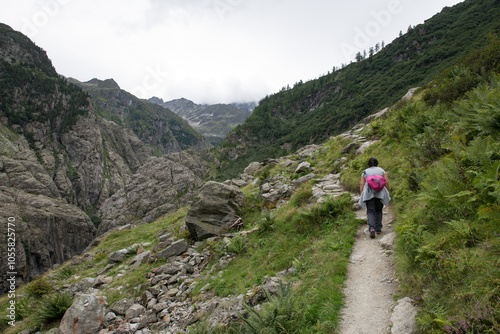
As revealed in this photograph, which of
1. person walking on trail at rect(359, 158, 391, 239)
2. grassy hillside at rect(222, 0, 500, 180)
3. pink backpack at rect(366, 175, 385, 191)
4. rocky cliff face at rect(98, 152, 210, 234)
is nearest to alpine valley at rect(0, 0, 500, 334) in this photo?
person walking on trail at rect(359, 158, 391, 239)

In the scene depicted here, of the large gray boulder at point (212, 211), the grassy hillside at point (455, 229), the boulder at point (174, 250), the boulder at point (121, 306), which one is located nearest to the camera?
the grassy hillside at point (455, 229)

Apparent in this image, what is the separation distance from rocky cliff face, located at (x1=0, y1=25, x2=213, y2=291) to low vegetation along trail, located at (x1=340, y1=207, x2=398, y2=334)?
238 ft

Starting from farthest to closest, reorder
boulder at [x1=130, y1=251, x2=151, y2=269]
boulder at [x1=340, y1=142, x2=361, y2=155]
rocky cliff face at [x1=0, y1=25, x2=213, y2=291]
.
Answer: rocky cliff face at [x1=0, y1=25, x2=213, y2=291], boulder at [x1=340, y1=142, x2=361, y2=155], boulder at [x1=130, y1=251, x2=151, y2=269]

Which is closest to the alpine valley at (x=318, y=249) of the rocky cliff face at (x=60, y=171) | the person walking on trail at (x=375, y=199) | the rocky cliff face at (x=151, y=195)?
the person walking on trail at (x=375, y=199)

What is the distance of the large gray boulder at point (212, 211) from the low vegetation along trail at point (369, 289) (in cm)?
705

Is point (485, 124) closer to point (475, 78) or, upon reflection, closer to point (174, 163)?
point (475, 78)

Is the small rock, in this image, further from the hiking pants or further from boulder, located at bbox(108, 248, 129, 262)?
boulder, located at bbox(108, 248, 129, 262)

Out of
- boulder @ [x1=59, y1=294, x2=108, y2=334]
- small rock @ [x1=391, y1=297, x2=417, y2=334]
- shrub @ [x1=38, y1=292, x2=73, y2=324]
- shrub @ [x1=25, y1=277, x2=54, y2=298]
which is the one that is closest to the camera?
small rock @ [x1=391, y1=297, x2=417, y2=334]

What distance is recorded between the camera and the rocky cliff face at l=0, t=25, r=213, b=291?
73.2 metres

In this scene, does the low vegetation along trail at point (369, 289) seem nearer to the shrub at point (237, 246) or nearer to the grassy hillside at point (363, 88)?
the shrub at point (237, 246)

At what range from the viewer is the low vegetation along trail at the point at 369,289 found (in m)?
4.13

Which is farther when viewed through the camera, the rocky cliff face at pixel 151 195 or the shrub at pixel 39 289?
the rocky cliff face at pixel 151 195

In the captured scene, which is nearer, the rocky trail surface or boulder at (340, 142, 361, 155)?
the rocky trail surface

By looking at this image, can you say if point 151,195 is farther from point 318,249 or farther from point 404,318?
point 404,318
